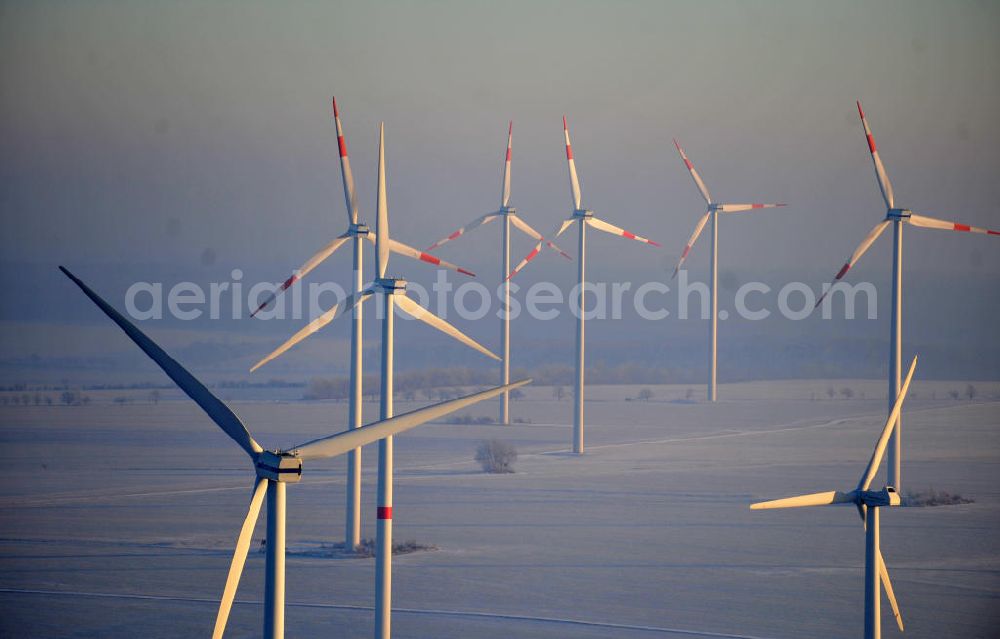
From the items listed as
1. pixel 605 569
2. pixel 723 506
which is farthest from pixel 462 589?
pixel 723 506

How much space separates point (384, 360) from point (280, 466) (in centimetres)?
1362

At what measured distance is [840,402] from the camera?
14725 centimetres

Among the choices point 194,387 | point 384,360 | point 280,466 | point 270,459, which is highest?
point 384,360

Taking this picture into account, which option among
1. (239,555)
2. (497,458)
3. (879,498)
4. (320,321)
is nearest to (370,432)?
(239,555)

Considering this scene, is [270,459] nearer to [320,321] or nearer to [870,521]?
[870,521]

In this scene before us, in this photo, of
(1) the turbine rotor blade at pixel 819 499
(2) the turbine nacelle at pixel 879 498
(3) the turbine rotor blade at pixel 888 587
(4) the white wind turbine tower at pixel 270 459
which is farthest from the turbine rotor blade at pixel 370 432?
(3) the turbine rotor blade at pixel 888 587

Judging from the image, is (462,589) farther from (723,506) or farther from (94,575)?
(723,506)

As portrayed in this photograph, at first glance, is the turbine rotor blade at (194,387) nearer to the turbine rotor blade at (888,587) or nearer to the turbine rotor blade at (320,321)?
the turbine rotor blade at (320,321)

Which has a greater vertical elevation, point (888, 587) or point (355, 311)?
point (355, 311)

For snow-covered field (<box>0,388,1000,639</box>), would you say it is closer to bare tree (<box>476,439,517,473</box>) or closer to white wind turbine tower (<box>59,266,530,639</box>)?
bare tree (<box>476,439,517,473</box>)

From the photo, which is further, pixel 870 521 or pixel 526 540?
pixel 526 540

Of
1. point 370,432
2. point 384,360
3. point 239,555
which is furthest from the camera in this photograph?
point 384,360

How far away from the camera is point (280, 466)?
841 inches

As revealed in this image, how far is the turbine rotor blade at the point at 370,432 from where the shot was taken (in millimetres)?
23016
